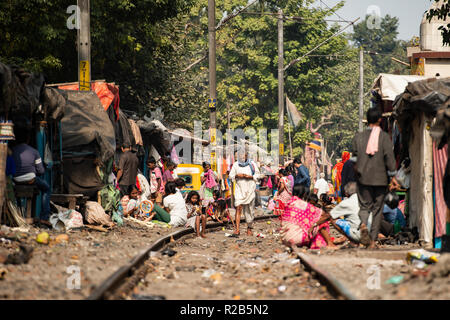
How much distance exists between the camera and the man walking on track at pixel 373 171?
10.2 m

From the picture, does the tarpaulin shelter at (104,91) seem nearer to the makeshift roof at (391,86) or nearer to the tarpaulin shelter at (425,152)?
the makeshift roof at (391,86)

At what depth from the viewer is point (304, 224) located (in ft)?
40.0

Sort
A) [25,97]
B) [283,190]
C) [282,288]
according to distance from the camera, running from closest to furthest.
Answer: [282,288] < [25,97] < [283,190]

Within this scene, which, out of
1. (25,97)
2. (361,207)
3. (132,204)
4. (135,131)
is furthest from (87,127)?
(361,207)

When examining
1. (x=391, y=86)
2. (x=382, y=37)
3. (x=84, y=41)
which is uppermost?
(x=382, y=37)

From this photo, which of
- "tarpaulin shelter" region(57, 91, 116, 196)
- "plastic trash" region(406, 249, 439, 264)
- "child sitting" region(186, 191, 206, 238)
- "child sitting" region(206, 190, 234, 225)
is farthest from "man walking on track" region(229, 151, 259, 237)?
"plastic trash" region(406, 249, 439, 264)

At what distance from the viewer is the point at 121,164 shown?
18156mm

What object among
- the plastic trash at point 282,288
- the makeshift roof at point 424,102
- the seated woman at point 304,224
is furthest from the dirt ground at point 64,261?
the makeshift roof at point 424,102

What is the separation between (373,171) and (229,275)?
2658 mm

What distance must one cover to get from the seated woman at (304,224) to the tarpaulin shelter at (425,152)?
5.64 feet

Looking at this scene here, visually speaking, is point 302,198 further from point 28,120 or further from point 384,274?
point 28,120

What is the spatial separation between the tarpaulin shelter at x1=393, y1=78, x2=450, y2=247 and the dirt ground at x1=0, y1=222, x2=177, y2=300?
482 cm

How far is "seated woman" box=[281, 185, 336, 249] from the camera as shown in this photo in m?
12.0

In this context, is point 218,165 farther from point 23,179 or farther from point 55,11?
point 23,179
